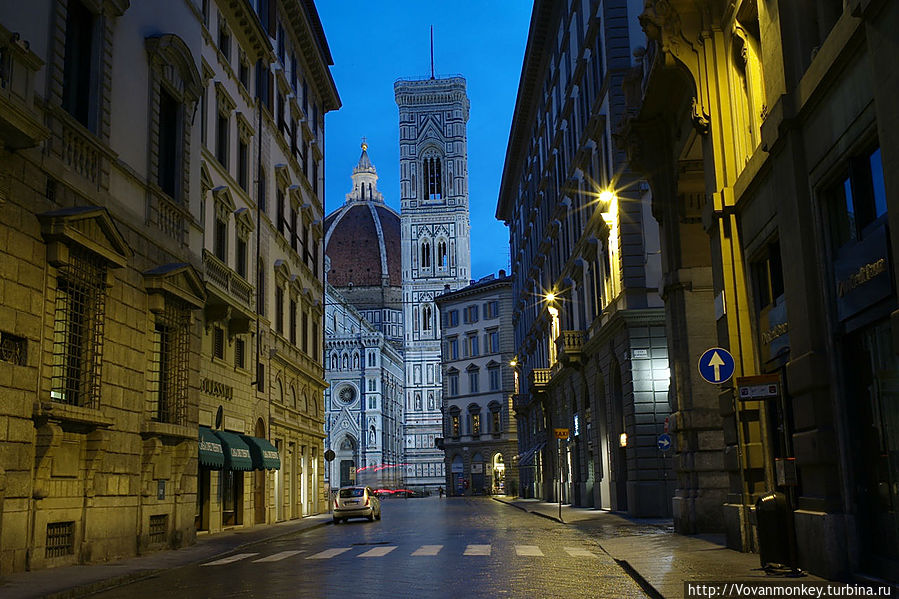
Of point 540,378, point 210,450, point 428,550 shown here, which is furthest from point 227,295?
point 540,378

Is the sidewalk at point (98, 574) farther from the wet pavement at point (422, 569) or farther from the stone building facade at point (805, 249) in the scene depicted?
the stone building facade at point (805, 249)

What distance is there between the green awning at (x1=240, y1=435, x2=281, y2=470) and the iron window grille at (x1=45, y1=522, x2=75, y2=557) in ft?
46.8

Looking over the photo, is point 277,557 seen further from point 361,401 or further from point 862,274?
point 361,401

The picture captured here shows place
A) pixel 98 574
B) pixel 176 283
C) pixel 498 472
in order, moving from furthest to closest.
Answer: pixel 498 472
pixel 176 283
pixel 98 574

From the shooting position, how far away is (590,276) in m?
40.8

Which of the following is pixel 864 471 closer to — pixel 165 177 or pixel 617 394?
pixel 165 177

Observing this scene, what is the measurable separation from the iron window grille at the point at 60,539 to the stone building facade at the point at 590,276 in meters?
18.1

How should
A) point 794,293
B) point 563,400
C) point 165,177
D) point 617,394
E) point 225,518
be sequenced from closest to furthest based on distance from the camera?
point 794,293, point 165,177, point 225,518, point 617,394, point 563,400

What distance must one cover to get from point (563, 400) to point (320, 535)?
22.9 metres

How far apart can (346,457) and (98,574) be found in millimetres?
126236

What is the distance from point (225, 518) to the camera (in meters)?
32.2

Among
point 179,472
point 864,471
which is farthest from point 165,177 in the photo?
point 864,471

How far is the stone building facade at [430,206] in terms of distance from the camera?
14712 centimetres

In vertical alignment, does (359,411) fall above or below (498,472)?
above
